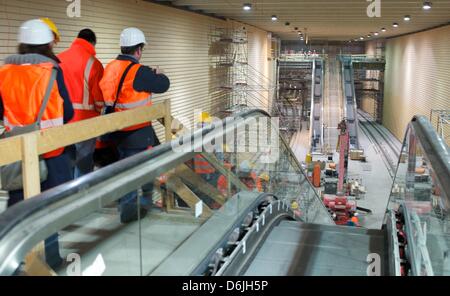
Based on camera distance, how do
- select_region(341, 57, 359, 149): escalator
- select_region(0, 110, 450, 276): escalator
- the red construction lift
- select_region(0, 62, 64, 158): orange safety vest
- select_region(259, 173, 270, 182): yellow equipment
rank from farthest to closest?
select_region(341, 57, 359, 149): escalator → the red construction lift → select_region(259, 173, 270, 182): yellow equipment → select_region(0, 62, 64, 158): orange safety vest → select_region(0, 110, 450, 276): escalator

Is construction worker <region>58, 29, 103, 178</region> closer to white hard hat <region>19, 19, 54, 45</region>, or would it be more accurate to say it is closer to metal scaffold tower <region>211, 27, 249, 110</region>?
white hard hat <region>19, 19, 54, 45</region>

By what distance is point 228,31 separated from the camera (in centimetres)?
1734

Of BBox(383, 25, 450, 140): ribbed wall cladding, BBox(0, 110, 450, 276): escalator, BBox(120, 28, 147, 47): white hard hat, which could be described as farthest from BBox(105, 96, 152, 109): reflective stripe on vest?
BBox(383, 25, 450, 140): ribbed wall cladding

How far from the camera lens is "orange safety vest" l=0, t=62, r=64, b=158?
285 centimetres

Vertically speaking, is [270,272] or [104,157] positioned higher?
[104,157]

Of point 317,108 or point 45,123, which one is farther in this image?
point 317,108

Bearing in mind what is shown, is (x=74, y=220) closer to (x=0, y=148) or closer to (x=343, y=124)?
(x=0, y=148)

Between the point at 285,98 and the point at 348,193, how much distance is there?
15.4 m

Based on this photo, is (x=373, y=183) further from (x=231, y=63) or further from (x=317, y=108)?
(x=317, y=108)

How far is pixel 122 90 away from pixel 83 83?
31 centimetres

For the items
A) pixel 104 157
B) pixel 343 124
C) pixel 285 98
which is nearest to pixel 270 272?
pixel 104 157

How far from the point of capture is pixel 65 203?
182 centimetres

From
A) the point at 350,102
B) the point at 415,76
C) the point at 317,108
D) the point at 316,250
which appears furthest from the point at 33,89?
the point at 350,102

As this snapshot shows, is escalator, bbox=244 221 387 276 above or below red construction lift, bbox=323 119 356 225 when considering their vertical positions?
above
